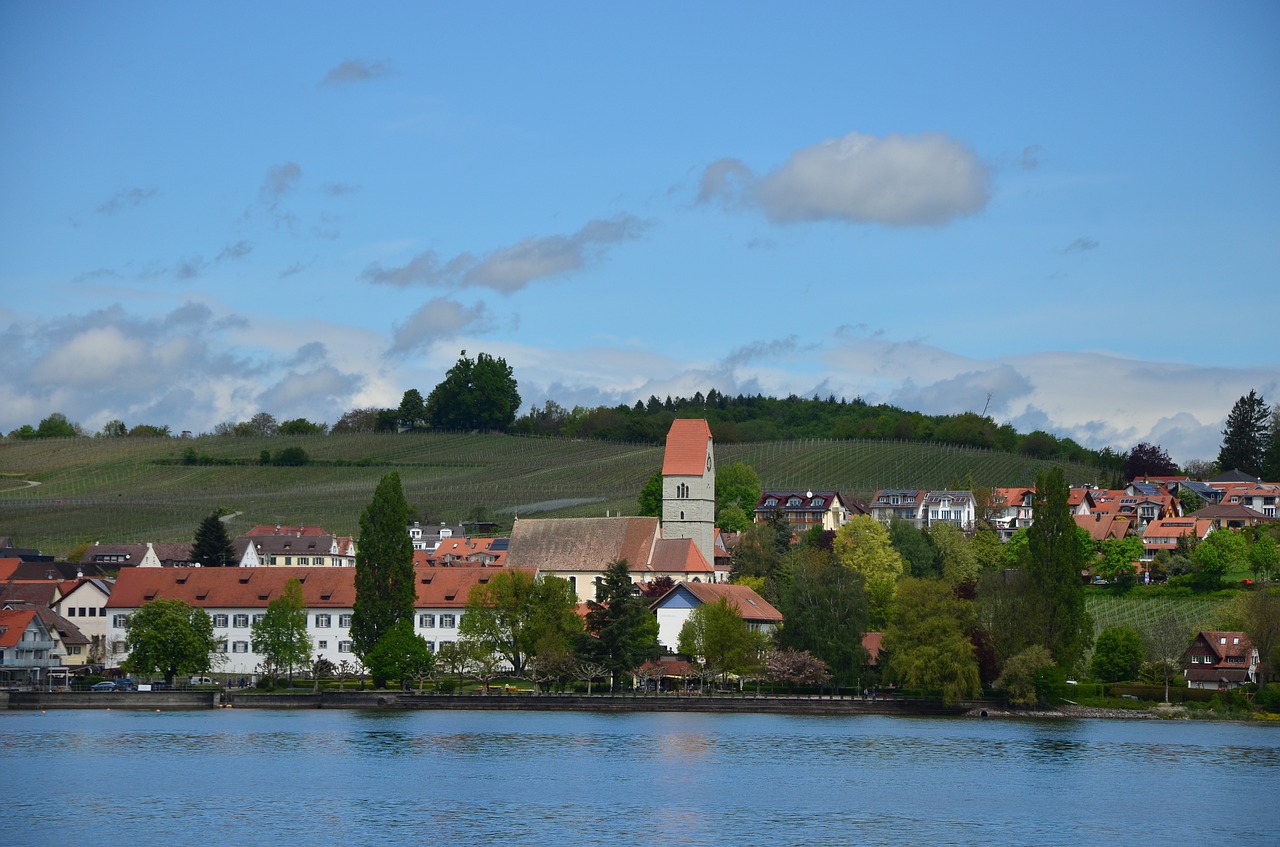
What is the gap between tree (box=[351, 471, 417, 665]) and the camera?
81438 millimetres

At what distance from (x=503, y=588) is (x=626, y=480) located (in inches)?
2800

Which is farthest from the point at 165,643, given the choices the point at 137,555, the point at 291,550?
the point at 291,550

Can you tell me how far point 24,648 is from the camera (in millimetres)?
89375

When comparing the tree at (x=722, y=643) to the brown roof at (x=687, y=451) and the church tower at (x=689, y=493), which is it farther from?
the brown roof at (x=687, y=451)

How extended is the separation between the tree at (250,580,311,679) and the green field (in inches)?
2002

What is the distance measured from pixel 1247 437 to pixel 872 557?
7296cm

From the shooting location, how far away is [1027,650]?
75.2 meters

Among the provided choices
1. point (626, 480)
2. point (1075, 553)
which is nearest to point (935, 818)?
point (1075, 553)

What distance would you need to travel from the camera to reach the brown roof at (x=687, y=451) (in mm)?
109688

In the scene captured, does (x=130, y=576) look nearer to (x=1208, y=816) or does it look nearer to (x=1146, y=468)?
(x=1208, y=816)

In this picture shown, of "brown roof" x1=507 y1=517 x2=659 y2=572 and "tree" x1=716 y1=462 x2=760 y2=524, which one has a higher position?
"tree" x1=716 y1=462 x2=760 y2=524

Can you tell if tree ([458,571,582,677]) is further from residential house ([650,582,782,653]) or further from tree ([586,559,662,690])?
residential house ([650,582,782,653])

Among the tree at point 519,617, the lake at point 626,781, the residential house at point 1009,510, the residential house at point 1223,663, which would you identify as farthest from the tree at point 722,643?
the residential house at point 1009,510

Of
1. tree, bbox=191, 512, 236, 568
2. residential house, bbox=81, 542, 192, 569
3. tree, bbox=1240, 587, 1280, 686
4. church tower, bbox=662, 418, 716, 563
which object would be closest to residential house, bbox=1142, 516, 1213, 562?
church tower, bbox=662, 418, 716, 563
